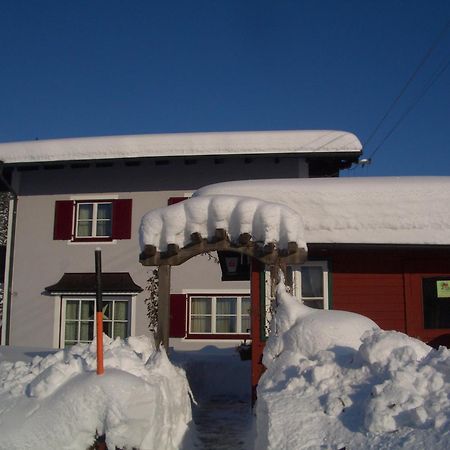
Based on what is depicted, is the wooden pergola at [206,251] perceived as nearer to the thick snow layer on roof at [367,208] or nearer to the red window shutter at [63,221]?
the thick snow layer on roof at [367,208]

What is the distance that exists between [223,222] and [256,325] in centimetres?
169

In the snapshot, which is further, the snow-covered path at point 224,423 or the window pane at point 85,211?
the window pane at point 85,211

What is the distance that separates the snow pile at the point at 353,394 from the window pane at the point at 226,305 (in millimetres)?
9826

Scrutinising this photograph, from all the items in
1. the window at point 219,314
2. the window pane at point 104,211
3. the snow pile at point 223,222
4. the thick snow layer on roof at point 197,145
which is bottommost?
the window at point 219,314

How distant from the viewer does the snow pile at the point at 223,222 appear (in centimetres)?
675

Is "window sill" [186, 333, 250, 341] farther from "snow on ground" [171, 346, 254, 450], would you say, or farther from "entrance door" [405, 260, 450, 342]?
"entrance door" [405, 260, 450, 342]

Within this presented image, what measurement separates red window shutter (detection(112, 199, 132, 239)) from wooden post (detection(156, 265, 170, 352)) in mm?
8280

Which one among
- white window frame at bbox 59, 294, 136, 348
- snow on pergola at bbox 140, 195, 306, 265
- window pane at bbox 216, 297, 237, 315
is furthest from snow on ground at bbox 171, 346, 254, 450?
white window frame at bbox 59, 294, 136, 348

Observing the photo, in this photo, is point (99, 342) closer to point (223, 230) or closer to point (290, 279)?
point (223, 230)

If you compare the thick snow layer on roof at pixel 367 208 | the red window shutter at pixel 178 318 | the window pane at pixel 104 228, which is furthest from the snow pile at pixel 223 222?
the window pane at pixel 104 228

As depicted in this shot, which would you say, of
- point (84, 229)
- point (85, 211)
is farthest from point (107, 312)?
point (85, 211)

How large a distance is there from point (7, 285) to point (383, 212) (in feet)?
38.5

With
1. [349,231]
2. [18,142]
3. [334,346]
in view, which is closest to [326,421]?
[334,346]

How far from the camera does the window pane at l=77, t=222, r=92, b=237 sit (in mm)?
15727
